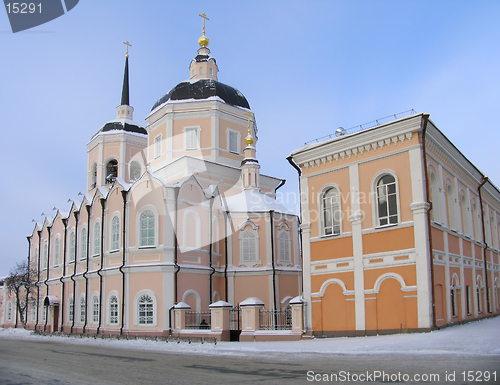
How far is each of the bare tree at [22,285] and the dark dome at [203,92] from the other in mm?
15066

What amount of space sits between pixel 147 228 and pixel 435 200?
41.6 ft

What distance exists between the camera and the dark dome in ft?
96.1

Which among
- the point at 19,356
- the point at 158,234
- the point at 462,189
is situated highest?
the point at 462,189

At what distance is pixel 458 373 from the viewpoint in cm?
835

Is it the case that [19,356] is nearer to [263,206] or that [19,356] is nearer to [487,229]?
[263,206]

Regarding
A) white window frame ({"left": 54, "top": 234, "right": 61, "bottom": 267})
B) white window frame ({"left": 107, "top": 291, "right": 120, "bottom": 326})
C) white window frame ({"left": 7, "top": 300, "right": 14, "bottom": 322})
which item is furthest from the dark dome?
white window frame ({"left": 7, "top": 300, "right": 14, "bottom": 322})

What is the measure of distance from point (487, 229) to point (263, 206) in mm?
10988

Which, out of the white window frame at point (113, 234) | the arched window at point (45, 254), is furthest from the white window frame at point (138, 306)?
the arched window at point (45, 254)

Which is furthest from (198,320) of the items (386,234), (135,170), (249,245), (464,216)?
(135,170)

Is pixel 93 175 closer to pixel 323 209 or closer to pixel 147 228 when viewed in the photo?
pixel 147 228

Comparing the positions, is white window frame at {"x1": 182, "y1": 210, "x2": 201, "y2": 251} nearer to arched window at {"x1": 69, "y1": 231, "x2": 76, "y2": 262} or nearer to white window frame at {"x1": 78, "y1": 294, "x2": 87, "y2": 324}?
white window frame at {"x1": 78, "y1": 294, "x2": 87, "y2": 324}

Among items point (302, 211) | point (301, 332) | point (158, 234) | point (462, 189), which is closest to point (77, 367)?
point (301, 332)

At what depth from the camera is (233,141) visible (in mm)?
29797

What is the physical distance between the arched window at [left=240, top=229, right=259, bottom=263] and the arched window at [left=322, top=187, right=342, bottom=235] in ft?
25.3
